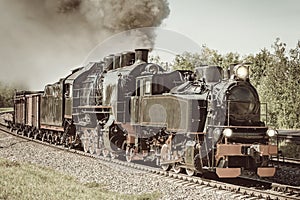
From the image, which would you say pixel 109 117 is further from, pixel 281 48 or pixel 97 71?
pixel 281 48

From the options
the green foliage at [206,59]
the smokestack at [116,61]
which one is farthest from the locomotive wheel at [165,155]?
the green foliage at [206,59]

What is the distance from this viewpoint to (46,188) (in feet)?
33.6

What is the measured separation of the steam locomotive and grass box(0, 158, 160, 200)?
279 centimetres

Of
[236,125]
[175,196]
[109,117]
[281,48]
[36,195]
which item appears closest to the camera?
[36,195]

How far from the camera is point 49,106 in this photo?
2462 cm

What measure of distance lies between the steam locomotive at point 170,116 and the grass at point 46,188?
279 centimetres

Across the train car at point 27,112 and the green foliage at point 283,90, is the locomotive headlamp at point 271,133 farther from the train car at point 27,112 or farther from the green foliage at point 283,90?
the green foliage at point 283,90

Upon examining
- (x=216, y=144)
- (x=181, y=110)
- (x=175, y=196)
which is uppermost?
(x=181, y=110)

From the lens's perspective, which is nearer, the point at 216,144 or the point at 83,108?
the point at 216,144

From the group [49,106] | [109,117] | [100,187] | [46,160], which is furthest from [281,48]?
[100,187]

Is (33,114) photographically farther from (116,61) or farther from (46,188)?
(46,188)

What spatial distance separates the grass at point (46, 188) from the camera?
374 inches

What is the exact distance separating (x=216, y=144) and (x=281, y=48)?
27733 mm

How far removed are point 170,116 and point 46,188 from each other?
470 centimetres
